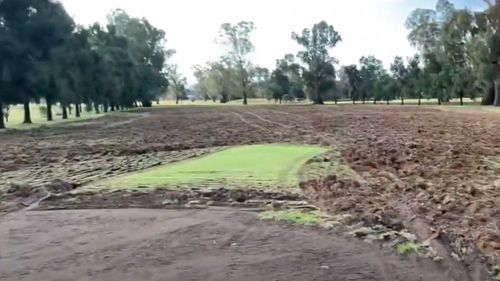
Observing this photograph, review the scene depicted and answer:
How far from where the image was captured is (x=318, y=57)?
97.2m

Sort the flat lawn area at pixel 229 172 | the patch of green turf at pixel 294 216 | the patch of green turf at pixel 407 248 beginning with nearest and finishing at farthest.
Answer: the patch of green turf at pixel 407 248 < the patch of green turf at pixel 294 216 < the flat lawn area at pixel 229 172

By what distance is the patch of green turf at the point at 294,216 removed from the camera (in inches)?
275

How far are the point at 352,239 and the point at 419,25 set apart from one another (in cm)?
7466

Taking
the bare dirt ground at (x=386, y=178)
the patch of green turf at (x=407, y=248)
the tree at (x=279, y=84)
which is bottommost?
the bare dirt ground at (x=386, y=178)

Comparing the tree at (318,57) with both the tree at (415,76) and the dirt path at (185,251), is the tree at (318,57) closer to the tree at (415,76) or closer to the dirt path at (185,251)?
the tree at (415,76)

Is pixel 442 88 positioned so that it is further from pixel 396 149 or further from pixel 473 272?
pixel 473 272

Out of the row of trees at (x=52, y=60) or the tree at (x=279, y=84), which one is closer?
the row of trees at (x=52, y=60)

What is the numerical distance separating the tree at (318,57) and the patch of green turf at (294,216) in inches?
3451

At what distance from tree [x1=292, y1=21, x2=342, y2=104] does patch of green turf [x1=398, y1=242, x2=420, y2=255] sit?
3511 inches

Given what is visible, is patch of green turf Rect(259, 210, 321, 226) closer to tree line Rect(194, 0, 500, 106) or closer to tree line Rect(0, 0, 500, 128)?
tree line Rect(0, 0, 500, 128)

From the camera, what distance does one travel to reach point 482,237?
238 inches

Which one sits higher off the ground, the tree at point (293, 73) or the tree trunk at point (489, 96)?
the tree at point (293, 73)

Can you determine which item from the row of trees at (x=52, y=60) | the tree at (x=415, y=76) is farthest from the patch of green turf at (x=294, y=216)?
the tree at (x=415, y=76)

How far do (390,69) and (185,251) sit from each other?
295ft
